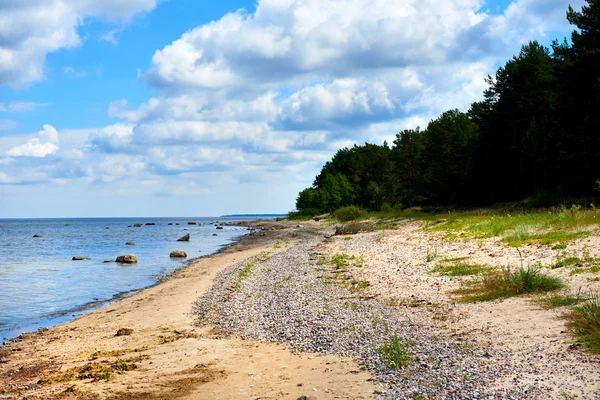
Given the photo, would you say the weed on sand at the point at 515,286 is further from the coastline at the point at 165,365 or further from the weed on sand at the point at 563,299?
the coastline at the point at 165,365

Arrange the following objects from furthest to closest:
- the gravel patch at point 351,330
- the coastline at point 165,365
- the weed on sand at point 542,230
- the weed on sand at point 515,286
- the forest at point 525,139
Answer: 1. the forest at point 525,139
2. the weed on sand at point 542,230
3. the weed on sand at point 515,286
4. the coastline at point 165,365
5. the gravel patch at point 351,330

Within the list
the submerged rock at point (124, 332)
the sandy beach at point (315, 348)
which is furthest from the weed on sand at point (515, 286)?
the submerged rock at point (124, 332)

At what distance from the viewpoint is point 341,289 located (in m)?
18.6

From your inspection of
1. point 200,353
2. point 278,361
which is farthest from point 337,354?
point 200,353

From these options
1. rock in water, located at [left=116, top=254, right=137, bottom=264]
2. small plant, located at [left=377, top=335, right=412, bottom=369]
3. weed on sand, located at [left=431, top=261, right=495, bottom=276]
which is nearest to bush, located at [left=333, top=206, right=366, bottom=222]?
rock in water, located at [left=116, top=254, right=137, bottom=264]

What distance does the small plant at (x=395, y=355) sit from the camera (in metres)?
9.38

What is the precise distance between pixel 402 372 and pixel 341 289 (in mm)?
9641

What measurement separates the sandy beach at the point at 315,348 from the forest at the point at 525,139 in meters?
25.2

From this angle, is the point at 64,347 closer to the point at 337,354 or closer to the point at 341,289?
the point at 337,354

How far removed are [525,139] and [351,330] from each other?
4787 centimetres

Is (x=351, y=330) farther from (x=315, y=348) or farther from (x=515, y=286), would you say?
(x=515, y=286)

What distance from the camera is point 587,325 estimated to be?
9547 millimetres

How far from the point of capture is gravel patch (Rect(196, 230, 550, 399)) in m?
8.22

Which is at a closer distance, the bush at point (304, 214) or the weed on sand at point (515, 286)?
the weed on sand at point (515, 286)
